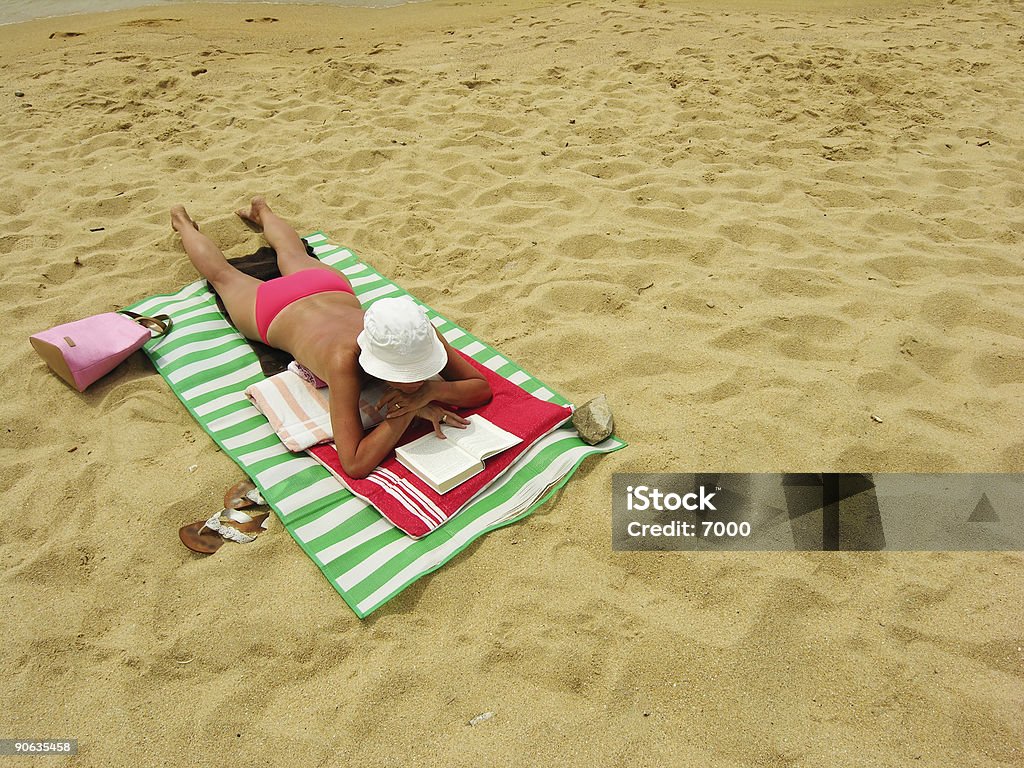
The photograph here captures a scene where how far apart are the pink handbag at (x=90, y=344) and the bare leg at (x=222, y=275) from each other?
458mm

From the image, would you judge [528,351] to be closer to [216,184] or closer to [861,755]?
[861,755]

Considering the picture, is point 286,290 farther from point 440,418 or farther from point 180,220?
point 180,220

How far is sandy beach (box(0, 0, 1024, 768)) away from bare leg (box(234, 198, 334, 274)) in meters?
0.16

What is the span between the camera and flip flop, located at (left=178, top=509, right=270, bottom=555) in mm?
2670

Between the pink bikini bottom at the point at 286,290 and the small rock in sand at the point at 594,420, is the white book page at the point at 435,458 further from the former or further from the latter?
the pink bikini bottom at the point at 286,290

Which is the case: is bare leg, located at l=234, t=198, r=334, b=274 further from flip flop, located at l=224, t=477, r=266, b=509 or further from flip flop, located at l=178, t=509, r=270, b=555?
flip flop, located at l=178, t=509, r=270, b=555

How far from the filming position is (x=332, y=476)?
297 centimetres

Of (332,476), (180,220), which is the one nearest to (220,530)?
(332,476)

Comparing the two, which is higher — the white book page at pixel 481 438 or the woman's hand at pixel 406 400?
the woman's hand at pixel 406 400

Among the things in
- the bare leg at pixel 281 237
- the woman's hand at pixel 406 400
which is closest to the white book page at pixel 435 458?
the woman's hand at pixel 406 400

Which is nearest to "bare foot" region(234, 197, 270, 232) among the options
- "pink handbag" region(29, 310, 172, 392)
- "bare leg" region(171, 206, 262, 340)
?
"bare leg" region(171, 206, 262, 340)

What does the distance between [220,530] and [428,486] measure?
33.0 inches

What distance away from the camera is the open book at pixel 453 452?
278 centimetres
